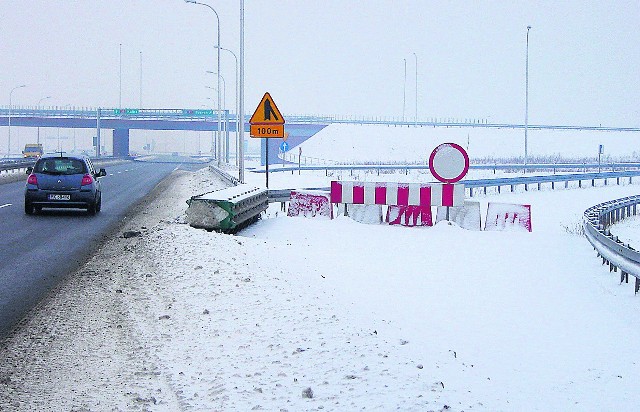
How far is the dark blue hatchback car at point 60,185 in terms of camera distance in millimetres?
21219

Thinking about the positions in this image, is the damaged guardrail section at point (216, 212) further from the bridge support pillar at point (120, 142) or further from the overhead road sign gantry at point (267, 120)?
the bridge support pillar at point (120, 142)

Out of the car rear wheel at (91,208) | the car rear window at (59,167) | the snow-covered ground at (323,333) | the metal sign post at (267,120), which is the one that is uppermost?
the metal sign post at (267,120)

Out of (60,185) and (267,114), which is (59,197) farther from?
(267,114)

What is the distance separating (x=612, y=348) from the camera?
27.2 ft

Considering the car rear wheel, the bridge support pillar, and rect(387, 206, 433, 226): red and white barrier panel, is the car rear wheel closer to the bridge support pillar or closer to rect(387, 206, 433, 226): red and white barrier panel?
rect(387, 206, 433, 226): red and white barrier panel

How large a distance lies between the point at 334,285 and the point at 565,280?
12.0ft

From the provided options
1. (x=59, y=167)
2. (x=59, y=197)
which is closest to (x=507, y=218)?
(x=59, y=197)

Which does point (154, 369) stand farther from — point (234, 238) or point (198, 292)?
point (234, 238)

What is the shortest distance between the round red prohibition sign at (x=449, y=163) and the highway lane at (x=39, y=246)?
702 centimetres

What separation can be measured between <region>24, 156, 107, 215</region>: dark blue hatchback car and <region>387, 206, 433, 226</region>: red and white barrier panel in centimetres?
780

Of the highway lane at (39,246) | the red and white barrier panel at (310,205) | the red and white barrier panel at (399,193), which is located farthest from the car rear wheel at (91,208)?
the red and white barrier panel at (399,193)

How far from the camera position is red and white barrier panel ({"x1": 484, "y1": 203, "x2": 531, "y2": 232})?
18891 millimetres

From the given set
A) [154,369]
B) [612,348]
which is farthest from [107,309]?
[612,348]

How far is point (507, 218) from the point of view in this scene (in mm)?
18969
